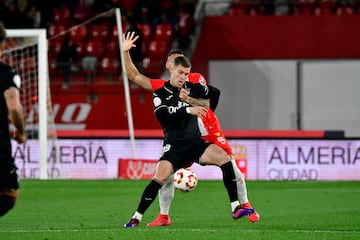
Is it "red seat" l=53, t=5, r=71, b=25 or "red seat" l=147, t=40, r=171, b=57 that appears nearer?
"red seat" l=147, t=40, r=171, b=57

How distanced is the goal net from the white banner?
3 centimetres

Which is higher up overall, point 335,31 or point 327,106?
point 335,31

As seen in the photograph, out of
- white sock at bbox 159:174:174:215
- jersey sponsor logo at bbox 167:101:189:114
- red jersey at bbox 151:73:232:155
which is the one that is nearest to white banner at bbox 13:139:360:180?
red jersey at bbox 151:73:232:155

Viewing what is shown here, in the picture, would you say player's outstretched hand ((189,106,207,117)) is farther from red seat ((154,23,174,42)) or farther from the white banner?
red seat ((154,23,174,42))

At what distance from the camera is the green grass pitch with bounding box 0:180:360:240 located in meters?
10.2

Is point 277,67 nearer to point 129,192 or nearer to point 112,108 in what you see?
point 112,108

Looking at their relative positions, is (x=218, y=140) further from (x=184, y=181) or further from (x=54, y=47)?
(x=54, y=47)

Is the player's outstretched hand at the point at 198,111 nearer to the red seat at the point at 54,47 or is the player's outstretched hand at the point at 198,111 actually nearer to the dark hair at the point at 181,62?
the dark hair at the point at 181,62

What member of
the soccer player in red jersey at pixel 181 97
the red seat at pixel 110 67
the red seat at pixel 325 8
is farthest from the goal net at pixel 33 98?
the soccer player in red jersey at pixel 181 97

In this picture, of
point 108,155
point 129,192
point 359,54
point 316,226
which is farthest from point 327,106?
point 316,226

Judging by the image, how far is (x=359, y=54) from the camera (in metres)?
26.1

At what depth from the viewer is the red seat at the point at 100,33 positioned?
27438 millimetres

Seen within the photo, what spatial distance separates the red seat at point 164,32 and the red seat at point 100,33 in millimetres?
1540

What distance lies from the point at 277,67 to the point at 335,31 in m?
1.69
